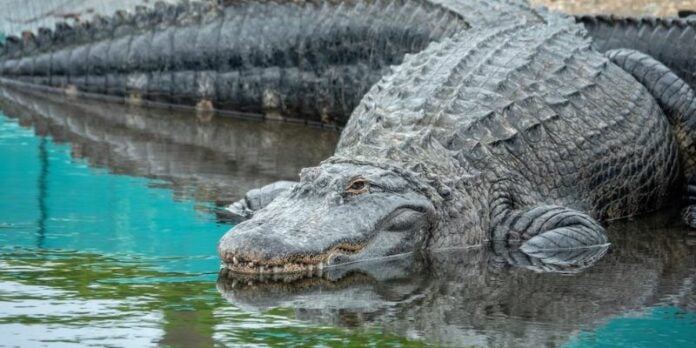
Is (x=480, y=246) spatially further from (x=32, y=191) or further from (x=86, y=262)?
(x=32, y=191)

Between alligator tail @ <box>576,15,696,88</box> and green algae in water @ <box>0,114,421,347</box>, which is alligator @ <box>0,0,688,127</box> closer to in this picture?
alligator tail @ <box>576,15,696,88</box>

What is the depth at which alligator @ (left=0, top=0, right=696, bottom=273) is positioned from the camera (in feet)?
17.1

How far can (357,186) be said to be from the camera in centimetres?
524

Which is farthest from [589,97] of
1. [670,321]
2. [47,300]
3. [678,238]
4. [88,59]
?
[88,59]

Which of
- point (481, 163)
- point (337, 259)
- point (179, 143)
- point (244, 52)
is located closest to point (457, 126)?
point (481, 163)

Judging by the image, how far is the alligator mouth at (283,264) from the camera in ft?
15.9

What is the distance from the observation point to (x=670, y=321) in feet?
14.4

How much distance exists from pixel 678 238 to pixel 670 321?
159 cm

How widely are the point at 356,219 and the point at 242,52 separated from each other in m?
4.11

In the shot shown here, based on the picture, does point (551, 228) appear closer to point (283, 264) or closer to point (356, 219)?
point (356, 219)

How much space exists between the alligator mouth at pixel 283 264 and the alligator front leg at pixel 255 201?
1.09 m

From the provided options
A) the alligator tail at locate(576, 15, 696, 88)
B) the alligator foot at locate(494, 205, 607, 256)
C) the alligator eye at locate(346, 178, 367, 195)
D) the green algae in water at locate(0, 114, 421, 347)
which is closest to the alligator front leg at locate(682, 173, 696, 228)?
the alligator foot at locate(494, 205, 607, 256)

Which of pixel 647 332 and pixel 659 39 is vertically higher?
pixel 659 39

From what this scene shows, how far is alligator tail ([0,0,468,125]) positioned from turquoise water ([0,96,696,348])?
2.48 m
